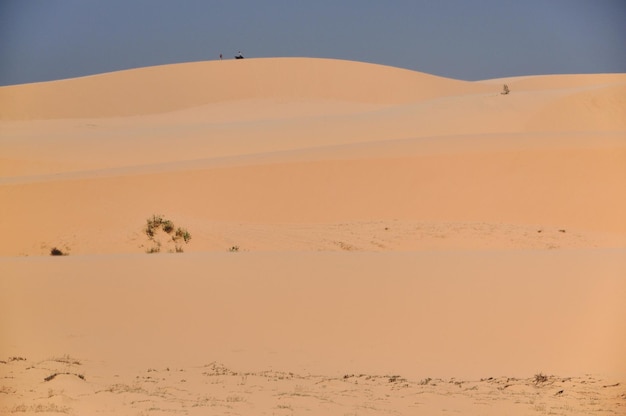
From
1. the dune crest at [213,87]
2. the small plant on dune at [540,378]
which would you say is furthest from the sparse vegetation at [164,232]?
the dune crest at [213,87]

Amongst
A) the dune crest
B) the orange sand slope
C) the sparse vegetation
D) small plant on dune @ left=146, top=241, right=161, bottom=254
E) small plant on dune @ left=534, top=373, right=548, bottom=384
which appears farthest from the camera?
the dune crest

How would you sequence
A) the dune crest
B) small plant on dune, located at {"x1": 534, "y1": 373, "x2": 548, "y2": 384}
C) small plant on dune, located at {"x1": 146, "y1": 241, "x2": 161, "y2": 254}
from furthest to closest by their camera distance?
the dune crest
small plant on dune, located at {"x1": 146, "y1": 241, "x2": 161, "y2": 254}
small plant on dune, located at {"x1": 534, "y1": 373, "x2": 548, "y2": 384}

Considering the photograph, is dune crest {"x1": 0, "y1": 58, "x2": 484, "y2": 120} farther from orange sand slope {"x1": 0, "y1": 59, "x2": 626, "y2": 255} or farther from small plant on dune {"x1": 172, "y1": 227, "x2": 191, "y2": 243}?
small plant on dune {"x1": 172, "y1": 227, "x2": 191, "y2": 243}

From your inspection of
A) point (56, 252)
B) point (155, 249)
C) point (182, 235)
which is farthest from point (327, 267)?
point (56, 252)

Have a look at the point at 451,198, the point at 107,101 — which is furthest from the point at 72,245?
the point at 107,101

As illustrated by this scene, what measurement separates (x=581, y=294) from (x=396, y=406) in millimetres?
3532

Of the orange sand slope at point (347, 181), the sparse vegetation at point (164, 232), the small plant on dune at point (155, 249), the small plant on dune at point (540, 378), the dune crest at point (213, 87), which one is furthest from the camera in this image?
the dune crest at point (213, 87)

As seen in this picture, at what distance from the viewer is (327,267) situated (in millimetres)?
11219

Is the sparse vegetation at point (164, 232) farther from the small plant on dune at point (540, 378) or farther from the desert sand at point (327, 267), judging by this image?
the small plant on dune at point (540, 378)

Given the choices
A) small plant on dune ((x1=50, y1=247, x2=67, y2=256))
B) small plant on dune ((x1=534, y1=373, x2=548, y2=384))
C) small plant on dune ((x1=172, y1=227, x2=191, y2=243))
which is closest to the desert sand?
small plant on dune ((x1=534, y1=373, x2=548, y2=384))

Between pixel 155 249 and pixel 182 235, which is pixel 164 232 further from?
pixel 155 249

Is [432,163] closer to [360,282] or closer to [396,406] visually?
[360,282]

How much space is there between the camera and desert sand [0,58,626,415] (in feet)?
24.6

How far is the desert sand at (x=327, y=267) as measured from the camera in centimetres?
748
